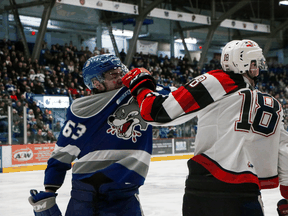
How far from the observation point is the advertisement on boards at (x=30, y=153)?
9.74m

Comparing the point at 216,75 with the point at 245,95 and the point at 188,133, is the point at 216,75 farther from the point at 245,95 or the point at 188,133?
the point at 188,133

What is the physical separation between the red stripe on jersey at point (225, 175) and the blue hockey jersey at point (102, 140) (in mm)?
356

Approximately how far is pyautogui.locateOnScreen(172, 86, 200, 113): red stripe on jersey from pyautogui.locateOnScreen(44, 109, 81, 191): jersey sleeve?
19.6 inches

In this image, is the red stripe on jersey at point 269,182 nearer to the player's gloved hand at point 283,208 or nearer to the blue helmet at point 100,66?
the player's gloved hand at point 283,208

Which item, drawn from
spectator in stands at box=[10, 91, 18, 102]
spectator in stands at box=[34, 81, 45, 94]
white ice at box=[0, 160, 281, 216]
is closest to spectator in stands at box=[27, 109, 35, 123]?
spectator in stands at box=[10, 91, 18, 102]

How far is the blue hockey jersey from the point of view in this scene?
5.51 feet

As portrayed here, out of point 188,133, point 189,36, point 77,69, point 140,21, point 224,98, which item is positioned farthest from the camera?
point 189,36

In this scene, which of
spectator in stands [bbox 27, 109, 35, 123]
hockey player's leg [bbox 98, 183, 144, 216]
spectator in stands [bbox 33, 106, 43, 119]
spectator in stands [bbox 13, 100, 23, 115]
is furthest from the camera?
spectator in stands [bbox 33, 106, 43, 119]

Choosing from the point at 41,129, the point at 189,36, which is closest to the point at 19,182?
the point at 41,129

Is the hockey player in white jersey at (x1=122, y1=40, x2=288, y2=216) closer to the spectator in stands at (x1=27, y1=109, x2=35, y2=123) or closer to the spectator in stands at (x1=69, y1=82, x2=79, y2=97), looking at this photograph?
the spectator in stands at (x1=27, y1=109, x2=35, y2=123)

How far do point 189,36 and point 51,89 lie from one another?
12.8 meters

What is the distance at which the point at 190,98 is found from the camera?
1.42 meters

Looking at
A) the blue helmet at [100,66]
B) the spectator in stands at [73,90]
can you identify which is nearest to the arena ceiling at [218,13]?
the spectator in stands at [73,90]

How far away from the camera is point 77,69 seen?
1573 cm
